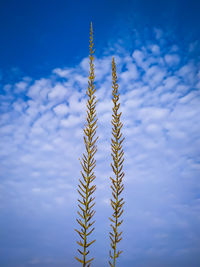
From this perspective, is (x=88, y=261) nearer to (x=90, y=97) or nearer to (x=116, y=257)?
(x=116, y=257)

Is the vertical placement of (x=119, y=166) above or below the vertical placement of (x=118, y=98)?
below

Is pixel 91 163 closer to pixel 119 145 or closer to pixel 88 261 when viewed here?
pixel 119 145

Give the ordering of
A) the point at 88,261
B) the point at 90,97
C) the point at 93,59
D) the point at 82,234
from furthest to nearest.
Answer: the point at 93,59, the point at 90,97, the point at 82,234, the point at 88,261

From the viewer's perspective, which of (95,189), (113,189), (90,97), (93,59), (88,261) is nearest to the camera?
(88,261)

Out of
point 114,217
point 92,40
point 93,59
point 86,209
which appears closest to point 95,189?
point 86,209

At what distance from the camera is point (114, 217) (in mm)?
Result: 4961

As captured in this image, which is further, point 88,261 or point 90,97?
point 90,97

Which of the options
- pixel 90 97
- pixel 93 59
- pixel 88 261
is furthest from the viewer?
pixel 93 59

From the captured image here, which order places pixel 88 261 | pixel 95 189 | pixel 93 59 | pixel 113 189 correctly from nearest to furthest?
pixel 88 261
pixel 95 189
pixel 113 189
pixel 93 59

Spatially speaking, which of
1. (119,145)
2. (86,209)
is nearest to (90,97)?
(119,145)

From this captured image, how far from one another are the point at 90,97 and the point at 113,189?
7.42ft

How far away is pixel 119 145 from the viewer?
18.3ft

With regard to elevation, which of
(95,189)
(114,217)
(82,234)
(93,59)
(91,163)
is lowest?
(82,234)

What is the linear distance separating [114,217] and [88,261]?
43.4 inches
